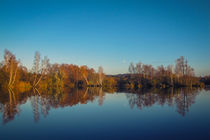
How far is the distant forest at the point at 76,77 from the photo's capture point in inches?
1623

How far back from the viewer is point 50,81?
5306 centimetres

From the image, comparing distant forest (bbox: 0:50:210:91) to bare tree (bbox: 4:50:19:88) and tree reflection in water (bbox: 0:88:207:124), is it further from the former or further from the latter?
tree reflection in water (bbox: 0:88:207:124)

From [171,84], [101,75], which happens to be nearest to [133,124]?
[171,84]

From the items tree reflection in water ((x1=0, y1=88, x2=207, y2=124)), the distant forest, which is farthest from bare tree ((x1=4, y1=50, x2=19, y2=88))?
tree reflection in water ((x1=0, y1=88, x2=207, y2=124))

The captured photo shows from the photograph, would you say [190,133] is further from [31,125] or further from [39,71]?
[39,71]

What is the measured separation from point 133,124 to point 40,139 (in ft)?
16.5

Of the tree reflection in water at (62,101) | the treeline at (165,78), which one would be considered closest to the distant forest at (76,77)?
the treeline at (165,78)

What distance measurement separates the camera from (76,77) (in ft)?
241

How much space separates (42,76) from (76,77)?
22.6m

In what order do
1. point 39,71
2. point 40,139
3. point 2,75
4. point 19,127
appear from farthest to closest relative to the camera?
point 39,71
point 2,75
point 19,127
point 40,139

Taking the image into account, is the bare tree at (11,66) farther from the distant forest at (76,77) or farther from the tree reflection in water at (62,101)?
the tree reflection in water at (62,101)

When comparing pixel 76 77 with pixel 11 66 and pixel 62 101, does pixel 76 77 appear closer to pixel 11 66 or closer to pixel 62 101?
pixel 11 66

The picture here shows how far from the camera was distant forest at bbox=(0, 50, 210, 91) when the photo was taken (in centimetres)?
4122

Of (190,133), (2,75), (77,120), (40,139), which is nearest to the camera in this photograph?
(40,139)
